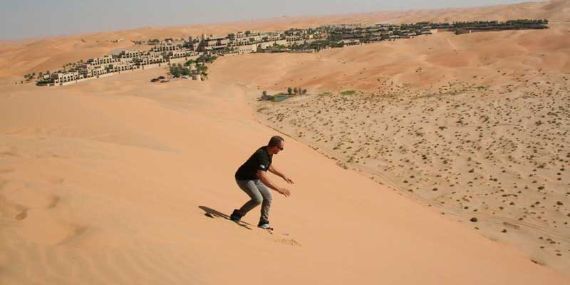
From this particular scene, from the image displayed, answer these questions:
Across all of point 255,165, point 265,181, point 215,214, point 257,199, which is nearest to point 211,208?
point 215,214

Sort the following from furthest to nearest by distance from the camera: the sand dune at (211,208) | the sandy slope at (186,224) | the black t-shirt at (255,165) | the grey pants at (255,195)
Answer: the grey pants at (255,195) → the black t-shirt at (255,165) → the sand dune at (211,208) → the sandy slope at (186,224)

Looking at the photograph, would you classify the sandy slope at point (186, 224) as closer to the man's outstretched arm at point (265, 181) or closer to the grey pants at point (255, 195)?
the grey pants at point (255, 195)

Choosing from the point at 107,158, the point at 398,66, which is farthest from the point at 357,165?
the point at 398,66

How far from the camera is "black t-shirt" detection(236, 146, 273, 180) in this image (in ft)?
22.3

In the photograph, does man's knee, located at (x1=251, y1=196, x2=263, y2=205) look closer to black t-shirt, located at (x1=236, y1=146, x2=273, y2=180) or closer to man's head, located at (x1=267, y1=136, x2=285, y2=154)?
black t-shirt, located at (x1=236, y1=146, x2=273, y2=180)

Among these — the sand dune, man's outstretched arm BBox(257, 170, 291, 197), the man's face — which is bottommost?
the sand dune

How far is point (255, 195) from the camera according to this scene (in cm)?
705

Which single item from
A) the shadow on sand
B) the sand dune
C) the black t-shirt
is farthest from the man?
the sand dune

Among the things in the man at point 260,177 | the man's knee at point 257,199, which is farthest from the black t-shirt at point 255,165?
the man's knee at point 257,199

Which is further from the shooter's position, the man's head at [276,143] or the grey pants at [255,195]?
the grey pants at [255,195]

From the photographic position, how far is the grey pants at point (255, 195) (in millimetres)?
7039

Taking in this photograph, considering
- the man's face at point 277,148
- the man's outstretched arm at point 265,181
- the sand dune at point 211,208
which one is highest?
the man's face at point 277,148

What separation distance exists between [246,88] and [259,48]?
109 ft

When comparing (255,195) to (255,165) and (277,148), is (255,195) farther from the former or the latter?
(277,148)
